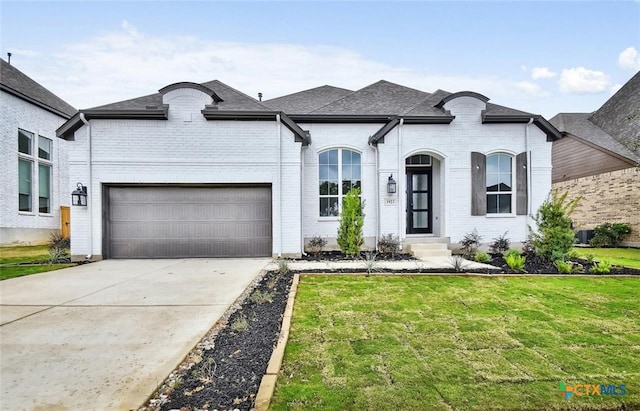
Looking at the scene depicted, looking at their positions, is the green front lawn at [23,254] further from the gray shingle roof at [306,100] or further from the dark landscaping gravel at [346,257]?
the gray shingle roof at [306,100]

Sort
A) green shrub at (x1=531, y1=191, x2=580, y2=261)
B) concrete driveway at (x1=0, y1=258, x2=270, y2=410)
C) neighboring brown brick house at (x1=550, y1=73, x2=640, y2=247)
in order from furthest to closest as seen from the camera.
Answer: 1. neighboring brown brick house at (x1=550, y1=73, x2=640, y2=247)
2. green shrub at (x1=531, y1=191, x2=580, y2=261)
3. concrete driveway at (x1=0, y1=258, x2=270, y2=410)

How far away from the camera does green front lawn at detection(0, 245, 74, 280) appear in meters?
7.55

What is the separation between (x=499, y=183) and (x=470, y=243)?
7.63 feet

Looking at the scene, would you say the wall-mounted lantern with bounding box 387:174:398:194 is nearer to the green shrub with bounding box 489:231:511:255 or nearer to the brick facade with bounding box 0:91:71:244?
the green shrub with bounding box 489:231:511:255

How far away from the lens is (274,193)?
9.46 m

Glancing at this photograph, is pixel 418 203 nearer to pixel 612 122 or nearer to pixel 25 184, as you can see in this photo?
pixel 612 122

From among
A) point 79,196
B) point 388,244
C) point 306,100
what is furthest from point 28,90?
point 388,244

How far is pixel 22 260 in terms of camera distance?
945cm

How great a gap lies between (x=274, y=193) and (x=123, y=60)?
8485 mm

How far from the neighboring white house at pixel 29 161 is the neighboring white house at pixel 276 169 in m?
5.52

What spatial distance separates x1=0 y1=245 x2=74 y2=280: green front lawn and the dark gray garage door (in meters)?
1.65

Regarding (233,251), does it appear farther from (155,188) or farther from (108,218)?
(108,218)

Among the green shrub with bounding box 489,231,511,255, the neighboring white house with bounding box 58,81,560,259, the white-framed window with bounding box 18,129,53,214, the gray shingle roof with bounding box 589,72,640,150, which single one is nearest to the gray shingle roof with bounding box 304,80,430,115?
the neighboring white house with bounding box 58,81,560,259

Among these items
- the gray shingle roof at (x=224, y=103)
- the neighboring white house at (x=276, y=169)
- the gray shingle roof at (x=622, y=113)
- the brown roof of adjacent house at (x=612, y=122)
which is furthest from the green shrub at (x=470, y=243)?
the gray shingle roof at (x=622, y=113)
